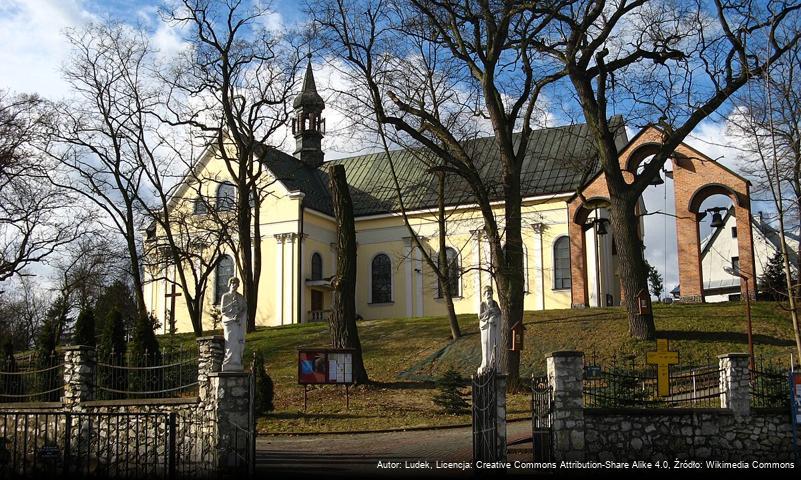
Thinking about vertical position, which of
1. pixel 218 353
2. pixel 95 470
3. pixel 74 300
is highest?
pixel 74 300

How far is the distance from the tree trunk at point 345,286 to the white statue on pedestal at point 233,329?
806cm

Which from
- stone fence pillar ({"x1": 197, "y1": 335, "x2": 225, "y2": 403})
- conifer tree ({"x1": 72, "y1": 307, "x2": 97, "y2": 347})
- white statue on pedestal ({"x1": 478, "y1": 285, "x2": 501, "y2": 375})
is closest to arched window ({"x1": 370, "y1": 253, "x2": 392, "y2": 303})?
conifer tree ({"x1": 72, "y1": 307, "x2": 97, "y2": 347})

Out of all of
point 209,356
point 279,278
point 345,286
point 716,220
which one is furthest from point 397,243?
point 209,356

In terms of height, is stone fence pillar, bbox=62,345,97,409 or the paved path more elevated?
stone fence pillar, bbox=62,345,97,409

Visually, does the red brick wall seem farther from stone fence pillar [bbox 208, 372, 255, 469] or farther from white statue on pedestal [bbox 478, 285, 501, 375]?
stone fence pillar [bbox 208, 372, 255, 469]

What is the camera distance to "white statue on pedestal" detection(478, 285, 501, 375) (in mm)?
15453

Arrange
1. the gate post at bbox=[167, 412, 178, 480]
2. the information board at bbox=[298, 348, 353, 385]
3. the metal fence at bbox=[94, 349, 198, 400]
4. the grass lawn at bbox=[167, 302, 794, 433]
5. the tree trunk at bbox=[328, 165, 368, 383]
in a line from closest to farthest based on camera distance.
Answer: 1. the gate post at bbox=[167, 412, 178, 480]
2. the metal fence at bbox=[94, 349, 198, 400]
3. the grass lawn at bbox=[167, 302, 794, 433]
4. the information board at bbox=[298, 348, 353, 385]
5. the tree trunk at bbox=[328, 165, 368, 383]

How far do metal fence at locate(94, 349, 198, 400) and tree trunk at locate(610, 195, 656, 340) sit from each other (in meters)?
13.5

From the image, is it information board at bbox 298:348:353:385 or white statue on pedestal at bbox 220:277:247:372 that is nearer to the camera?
white statue on pedestal at bbox 220:277:247:372

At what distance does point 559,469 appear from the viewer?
13125 millimetres

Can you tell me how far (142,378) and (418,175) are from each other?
2981 centimetres

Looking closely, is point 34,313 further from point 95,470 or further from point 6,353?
point 95,470

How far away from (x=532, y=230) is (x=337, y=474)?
28587mm

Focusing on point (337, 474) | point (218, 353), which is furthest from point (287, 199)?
point (337, 474)
